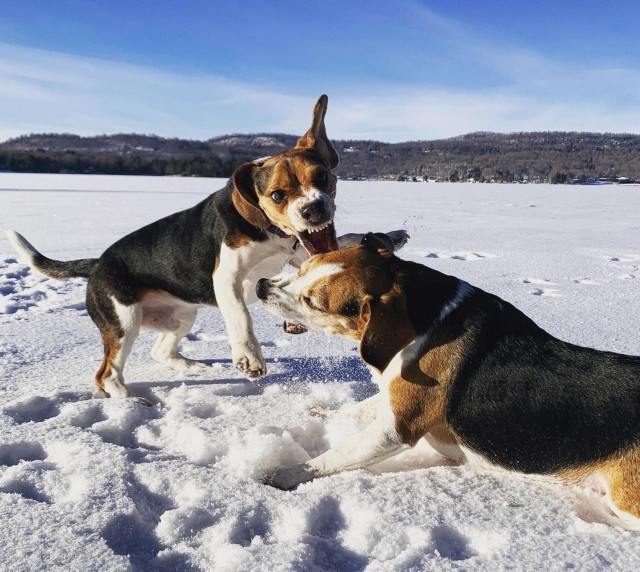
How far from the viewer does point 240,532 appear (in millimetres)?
2430

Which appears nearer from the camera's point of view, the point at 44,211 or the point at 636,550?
the point at 636,550

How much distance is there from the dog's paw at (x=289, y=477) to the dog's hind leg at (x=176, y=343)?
206 centimetres

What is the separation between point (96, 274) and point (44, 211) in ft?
52.4

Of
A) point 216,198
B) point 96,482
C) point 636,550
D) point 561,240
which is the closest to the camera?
point 636,550

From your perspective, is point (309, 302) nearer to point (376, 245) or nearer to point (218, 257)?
point (376, 245)

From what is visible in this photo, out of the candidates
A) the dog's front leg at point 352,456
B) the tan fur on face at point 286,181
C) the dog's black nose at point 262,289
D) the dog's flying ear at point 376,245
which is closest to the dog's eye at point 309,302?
the dog's black nose at point 262,289

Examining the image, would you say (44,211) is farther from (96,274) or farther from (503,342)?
(503,342)

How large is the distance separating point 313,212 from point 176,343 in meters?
1.85

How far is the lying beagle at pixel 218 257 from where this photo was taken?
3.90m

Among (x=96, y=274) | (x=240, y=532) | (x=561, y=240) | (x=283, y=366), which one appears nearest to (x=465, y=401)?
(x=240, y=532)

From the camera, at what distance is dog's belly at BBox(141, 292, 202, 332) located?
4590 mm

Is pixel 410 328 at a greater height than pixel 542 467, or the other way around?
pixel 410 328

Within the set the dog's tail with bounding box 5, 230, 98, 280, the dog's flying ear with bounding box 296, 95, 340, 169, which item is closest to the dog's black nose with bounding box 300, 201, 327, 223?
the dog's flying ear with bounding box 296, 95, 340, 169

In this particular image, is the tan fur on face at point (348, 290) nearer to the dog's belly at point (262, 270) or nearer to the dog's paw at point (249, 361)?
the dog's paw at point (249, 361)
